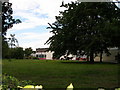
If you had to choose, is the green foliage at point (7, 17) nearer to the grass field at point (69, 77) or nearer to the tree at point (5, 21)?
the tree at point (5, 21)

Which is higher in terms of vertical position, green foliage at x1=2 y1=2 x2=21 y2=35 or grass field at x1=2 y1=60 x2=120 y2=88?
green foliage at x1=2 y1=2 x2=21 y2=35

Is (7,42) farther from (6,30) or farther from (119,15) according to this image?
(119,15)

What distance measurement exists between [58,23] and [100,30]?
16.5 m

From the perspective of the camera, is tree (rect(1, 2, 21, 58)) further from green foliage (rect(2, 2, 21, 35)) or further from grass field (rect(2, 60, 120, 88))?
grass field (rect(2, 60, 120, 88))

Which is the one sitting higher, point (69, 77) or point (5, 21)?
point (5, 21)

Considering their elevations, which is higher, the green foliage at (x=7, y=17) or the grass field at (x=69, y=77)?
the green foliage at (x=7, y=17)

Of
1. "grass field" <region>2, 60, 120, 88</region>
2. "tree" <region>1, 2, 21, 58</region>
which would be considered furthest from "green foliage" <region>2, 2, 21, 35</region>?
"grass field" <region>2, 60, 120, 88</region>

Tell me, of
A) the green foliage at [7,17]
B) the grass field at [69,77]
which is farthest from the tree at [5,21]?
the grass field at [69,77]

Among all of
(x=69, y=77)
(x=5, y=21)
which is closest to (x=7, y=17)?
(x=5, y=21)

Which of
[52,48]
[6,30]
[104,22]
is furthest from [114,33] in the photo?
[52,48]

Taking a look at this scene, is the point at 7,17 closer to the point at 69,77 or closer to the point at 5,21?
the point at 5,21

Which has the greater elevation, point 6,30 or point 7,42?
point 6,30

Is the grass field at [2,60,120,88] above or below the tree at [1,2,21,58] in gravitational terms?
below

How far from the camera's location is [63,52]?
24.2 metres
